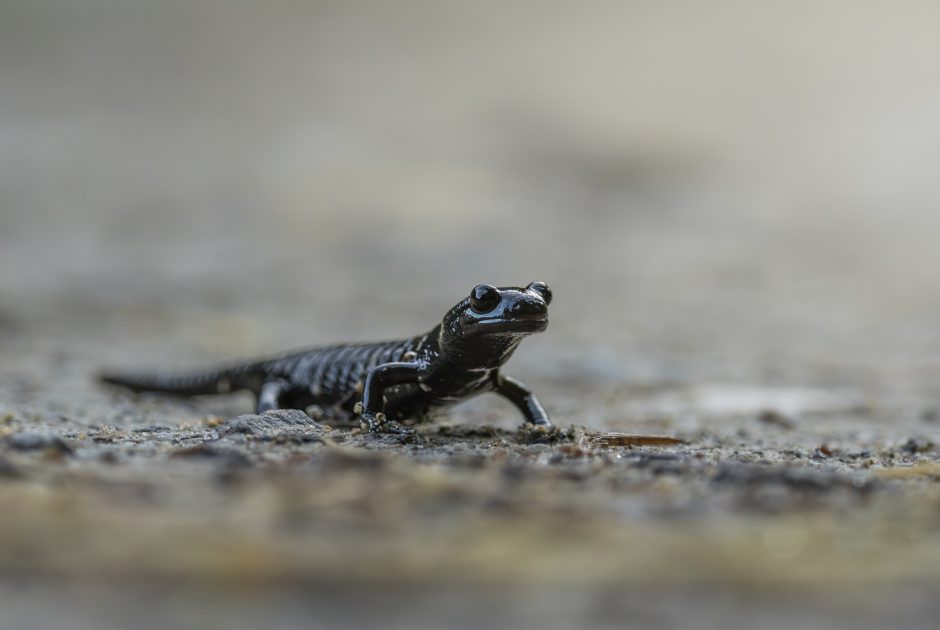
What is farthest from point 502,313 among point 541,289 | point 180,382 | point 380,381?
point 180,382

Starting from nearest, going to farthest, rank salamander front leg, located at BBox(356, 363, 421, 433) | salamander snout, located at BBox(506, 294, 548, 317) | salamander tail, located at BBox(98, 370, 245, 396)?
Result: salamander snout, located at BBox(506, 294, 548, 317)
salamander front leg, located at BBox(356, 363, 421, 433)
salamander tail, located at BBox(98, 370, 245, 396)

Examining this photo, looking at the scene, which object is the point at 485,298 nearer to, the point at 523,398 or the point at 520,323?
the point at 520,323

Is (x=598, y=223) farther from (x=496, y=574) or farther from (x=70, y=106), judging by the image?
(x=496, y=574)

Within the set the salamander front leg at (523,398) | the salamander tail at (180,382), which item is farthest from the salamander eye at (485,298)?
the salamander tail at (180,382)

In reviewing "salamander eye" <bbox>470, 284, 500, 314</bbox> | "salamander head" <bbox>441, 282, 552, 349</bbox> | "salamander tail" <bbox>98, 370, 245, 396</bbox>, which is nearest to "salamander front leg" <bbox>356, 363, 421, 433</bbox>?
"salamander head" <bbox>441, 282, 552, 349</bbox>

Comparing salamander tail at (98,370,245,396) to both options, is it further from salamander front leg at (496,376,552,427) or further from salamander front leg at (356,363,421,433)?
salamander front leg at (496,376,552,427)

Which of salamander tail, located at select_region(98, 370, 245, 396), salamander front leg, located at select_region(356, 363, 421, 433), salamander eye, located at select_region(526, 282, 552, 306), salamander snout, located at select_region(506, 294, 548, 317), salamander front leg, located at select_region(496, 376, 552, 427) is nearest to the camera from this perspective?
salamander snout, located at select_region(506, 294, 548, 317)
